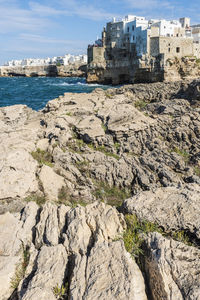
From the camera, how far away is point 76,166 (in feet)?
44.5

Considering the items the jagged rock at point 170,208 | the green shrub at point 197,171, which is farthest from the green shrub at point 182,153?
the jagged rock at point 170,208

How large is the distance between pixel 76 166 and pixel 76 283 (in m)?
8.87

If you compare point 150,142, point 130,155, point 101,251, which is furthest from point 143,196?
point 150,142

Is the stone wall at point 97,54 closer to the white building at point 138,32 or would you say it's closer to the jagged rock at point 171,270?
the white building at point 138,32

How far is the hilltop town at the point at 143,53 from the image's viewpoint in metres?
53.1

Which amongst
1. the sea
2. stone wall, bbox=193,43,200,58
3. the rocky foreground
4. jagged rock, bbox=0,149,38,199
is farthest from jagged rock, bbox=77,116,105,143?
stone wall, bbox=193,43,200,58

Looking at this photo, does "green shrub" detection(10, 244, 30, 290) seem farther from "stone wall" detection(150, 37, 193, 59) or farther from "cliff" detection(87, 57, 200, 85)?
"stone wall" detection(150, 37, 193, 59)

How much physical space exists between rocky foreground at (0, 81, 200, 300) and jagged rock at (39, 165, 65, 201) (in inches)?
2.0

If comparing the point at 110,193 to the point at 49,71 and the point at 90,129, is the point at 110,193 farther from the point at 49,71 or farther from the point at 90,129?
the point at 49,71

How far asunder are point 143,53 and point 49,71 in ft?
216

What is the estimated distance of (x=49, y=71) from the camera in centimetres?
11156

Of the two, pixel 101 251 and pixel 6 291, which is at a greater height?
pixel 101 251

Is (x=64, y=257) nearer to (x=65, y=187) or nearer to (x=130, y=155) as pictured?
(x=65, y=187)

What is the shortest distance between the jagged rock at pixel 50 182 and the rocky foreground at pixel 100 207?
0.17 ft
